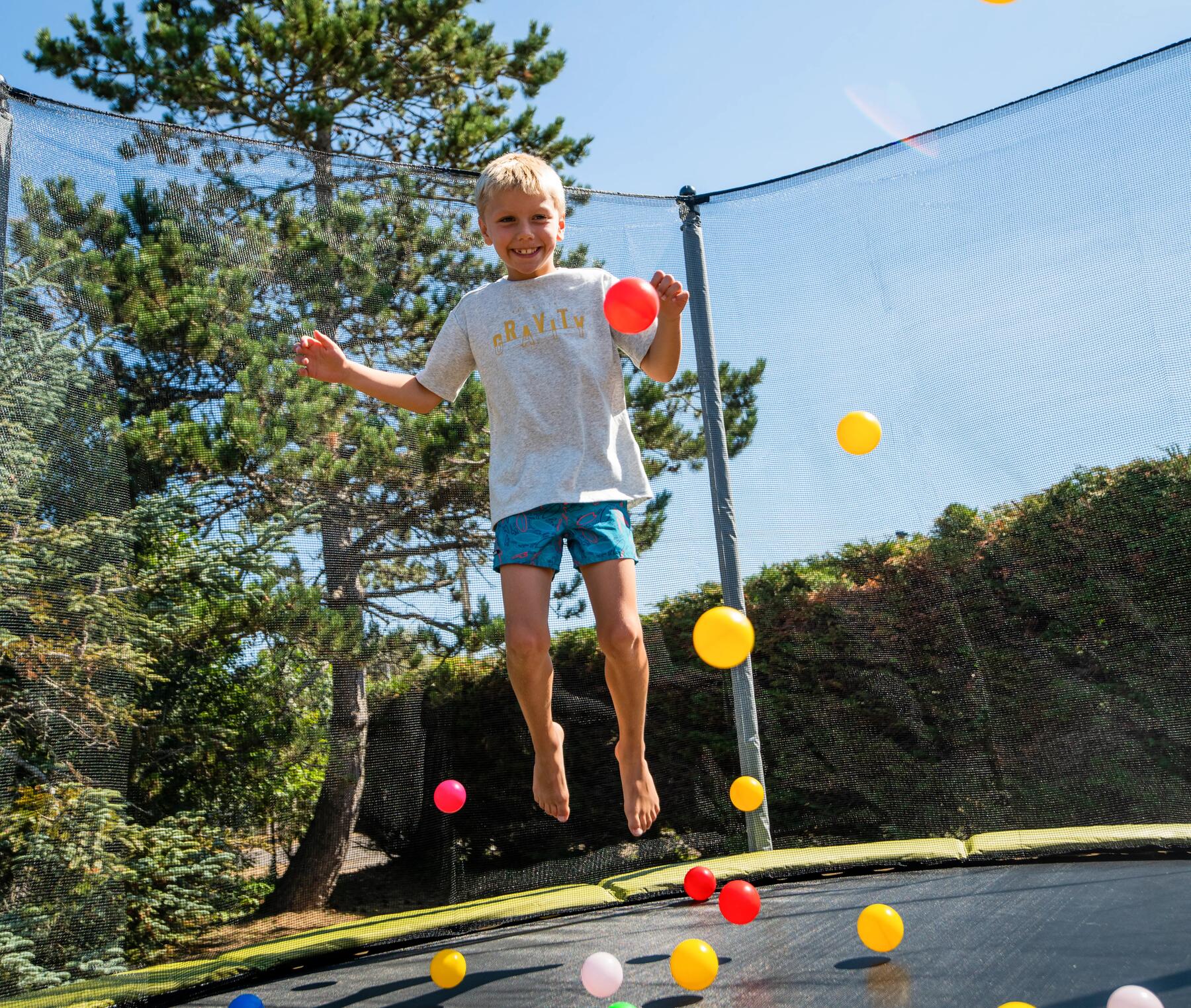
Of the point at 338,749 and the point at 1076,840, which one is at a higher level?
the point at 338,749

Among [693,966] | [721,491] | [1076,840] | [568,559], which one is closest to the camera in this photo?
[693,966]

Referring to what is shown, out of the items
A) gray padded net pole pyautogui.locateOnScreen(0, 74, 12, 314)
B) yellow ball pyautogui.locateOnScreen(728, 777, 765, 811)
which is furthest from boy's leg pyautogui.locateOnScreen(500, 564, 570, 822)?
gray padded net pole pyautogui.locateOnScreen(0, 74, 12, 314)

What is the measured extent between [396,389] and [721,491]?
5.19ft

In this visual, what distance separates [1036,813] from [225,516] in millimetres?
2463

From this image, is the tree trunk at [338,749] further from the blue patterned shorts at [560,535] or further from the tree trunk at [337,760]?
the blue patterned shorts at [560,535]

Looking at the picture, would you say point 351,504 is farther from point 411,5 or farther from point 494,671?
point 411,5

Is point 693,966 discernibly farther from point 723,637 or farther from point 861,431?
point 861,431

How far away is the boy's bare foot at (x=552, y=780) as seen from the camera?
70.9 inches

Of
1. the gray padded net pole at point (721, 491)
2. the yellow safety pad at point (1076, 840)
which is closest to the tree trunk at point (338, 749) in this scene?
the gray padded net pole at point (721, 491)

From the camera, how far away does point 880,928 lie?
1.75 metres

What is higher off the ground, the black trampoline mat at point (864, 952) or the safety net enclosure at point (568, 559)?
the safety net enclosure at point (568, 559)

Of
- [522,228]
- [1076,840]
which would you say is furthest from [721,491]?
[522,228]

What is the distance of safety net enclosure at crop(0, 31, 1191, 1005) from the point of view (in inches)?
97.4

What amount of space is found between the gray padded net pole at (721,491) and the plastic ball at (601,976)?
4.93 ft
